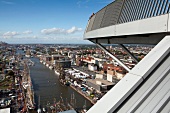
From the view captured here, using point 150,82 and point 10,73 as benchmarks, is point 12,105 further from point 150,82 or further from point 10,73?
point 150,82

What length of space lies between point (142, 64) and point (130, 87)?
0.42 feet

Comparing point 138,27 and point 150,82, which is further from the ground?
point 138,27

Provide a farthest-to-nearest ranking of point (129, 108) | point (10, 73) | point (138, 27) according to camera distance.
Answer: point (10, 73) → point (138, 27) → point (129, 108)

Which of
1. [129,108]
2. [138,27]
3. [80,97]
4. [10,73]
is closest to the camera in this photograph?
[129,108]

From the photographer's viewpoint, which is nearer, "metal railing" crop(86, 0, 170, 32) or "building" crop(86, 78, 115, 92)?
"metal railing" crop(86, 0, 170, 32)

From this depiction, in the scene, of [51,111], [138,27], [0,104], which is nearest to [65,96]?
[51,111]

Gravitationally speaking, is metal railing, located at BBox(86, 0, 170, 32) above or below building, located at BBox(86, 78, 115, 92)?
above

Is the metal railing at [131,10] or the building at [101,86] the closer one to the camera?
the metal railing at [131,10]

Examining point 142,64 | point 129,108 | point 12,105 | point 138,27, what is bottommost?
point 12,105

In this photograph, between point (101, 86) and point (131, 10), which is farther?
point (101, 86)

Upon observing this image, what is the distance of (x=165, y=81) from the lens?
0.61 meters

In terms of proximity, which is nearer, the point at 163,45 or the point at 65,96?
the point at 163,45

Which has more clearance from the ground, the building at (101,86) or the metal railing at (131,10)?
the metal railing at (131,10)

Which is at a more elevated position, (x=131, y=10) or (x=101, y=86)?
(x=131, y=10)
